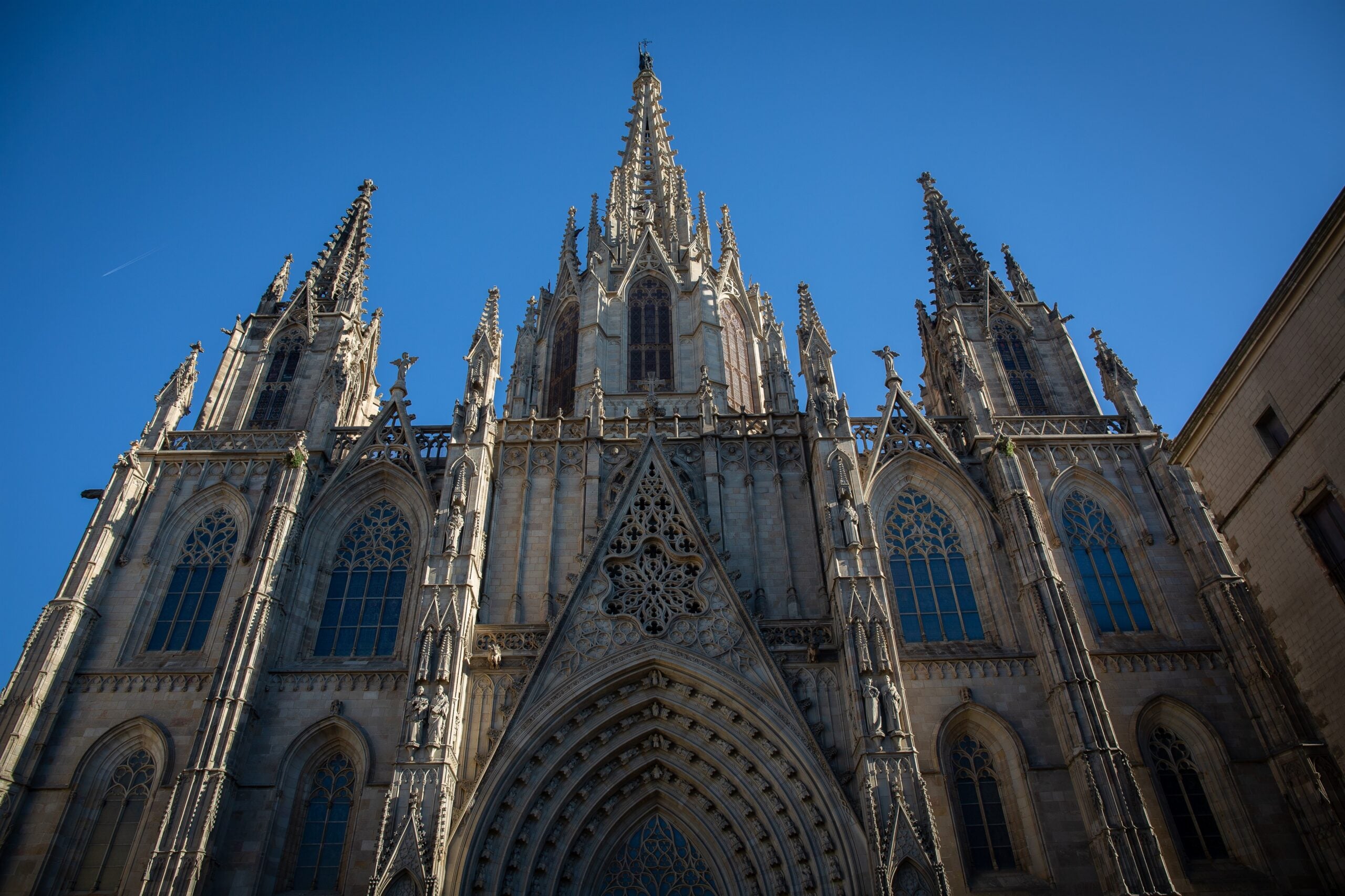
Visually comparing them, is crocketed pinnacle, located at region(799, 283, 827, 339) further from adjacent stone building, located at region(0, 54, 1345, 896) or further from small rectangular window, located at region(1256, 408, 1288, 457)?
small rectangular window, located at region(1256, 408, 1288, 457)

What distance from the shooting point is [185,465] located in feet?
75.0

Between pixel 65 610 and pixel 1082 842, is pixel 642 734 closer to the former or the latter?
pixel 1082 842

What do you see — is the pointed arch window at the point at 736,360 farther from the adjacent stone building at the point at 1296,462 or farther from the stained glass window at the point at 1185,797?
the stained glass window at the point at 1185,797

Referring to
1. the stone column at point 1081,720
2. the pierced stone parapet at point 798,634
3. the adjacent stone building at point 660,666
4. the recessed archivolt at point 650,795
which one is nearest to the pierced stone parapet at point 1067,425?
the adjacent stone building at point 660,666

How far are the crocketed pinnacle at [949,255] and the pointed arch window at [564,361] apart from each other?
12018 millimetres

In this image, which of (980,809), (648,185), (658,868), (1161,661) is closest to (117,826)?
(658,868)

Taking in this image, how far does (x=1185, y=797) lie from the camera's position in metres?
17.3

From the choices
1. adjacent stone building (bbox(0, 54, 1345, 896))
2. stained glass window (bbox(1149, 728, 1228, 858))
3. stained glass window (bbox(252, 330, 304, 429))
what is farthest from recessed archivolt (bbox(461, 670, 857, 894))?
stained glass window (bbox(252, 330, 304, 429))

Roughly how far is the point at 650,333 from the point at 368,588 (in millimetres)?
12988

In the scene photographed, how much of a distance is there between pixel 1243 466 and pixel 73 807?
23176 mm

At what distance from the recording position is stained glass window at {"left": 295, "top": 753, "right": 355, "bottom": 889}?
1670 cm

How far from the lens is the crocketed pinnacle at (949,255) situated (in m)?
29.2

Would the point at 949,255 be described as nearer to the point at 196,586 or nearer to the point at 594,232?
the point at 594,232

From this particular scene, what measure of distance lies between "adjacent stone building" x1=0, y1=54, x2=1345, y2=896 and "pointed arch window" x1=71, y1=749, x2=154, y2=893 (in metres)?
0.07
